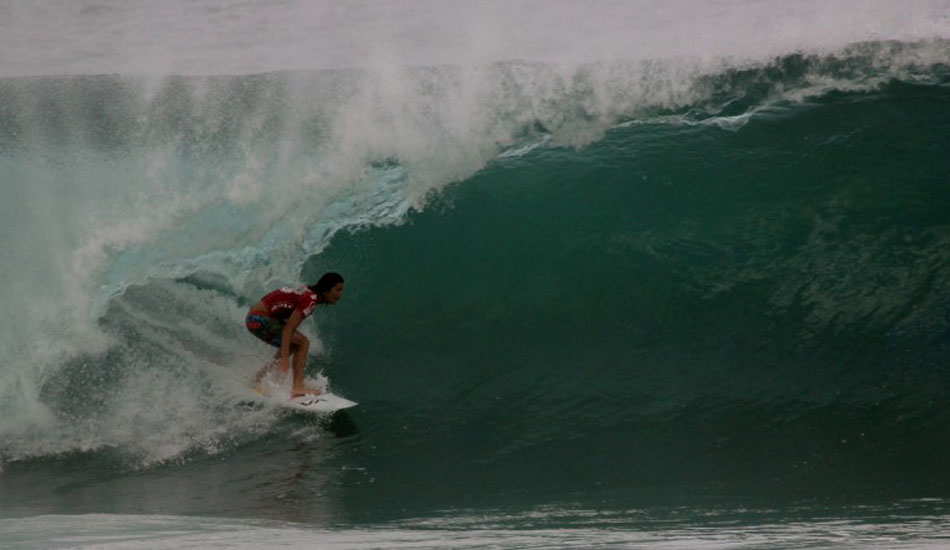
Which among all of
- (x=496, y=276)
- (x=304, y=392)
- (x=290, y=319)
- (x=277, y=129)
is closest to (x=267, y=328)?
(x=290, y=319)

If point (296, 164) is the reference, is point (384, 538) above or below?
below

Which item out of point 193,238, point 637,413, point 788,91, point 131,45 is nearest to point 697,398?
point 637,413

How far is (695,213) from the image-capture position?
27.5 ft

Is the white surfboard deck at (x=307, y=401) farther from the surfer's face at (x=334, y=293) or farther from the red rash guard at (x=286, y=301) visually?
the surfer's face at (x=334, y=293)

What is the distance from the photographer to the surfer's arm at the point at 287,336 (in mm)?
7016

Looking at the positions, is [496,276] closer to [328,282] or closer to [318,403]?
[328,282]

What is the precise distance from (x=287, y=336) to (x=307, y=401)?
447 mm

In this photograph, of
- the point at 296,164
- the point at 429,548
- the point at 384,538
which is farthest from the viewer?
the point at 296,164

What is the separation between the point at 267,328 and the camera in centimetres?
730

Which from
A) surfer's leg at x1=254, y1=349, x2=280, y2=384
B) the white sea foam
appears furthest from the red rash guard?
the white sea foam

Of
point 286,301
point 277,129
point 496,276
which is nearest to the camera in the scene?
point 286,301

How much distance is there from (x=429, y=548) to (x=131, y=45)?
370 inches

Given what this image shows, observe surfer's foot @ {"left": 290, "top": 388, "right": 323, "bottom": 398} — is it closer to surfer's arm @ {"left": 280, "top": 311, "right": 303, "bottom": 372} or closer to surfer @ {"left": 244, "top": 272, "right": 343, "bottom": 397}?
surfer @ {"left": 244, "top": 272, "right": 343, "bottom": 397}

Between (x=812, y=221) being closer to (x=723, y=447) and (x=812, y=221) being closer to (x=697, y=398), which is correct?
(x=697, y=398)
